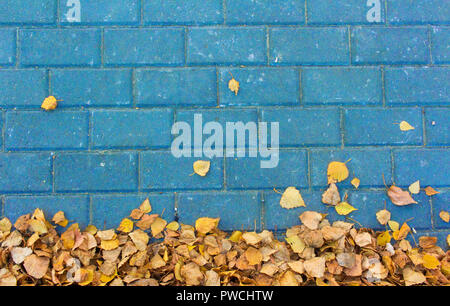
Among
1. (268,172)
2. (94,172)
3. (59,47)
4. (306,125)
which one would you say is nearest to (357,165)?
(306,125)

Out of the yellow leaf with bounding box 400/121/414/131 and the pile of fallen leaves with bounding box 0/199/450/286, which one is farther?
the yellow leaf with bounding box 400/121/414/131

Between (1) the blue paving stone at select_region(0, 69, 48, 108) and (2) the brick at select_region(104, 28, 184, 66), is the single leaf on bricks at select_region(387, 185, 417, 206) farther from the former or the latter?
(1) the blue paving stone at select_region(0, 69, 48, 108)

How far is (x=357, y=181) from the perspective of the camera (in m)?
1.78

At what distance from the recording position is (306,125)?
5.87 feet

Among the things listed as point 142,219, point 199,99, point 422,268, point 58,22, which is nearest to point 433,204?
point 422,268

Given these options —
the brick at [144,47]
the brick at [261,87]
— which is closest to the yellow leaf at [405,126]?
the brick at [261,87]

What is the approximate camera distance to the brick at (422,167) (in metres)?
1.80

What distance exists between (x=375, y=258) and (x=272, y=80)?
1007 mm

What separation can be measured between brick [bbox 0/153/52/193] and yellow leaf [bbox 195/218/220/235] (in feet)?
2.47

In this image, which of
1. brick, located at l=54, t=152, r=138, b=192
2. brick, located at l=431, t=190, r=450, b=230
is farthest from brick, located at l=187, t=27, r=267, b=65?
brick, located at l=431, t=190, r=450, b=230

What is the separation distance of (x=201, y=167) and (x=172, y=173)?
148 millimetres

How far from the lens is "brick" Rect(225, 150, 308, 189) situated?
5.82 ft
